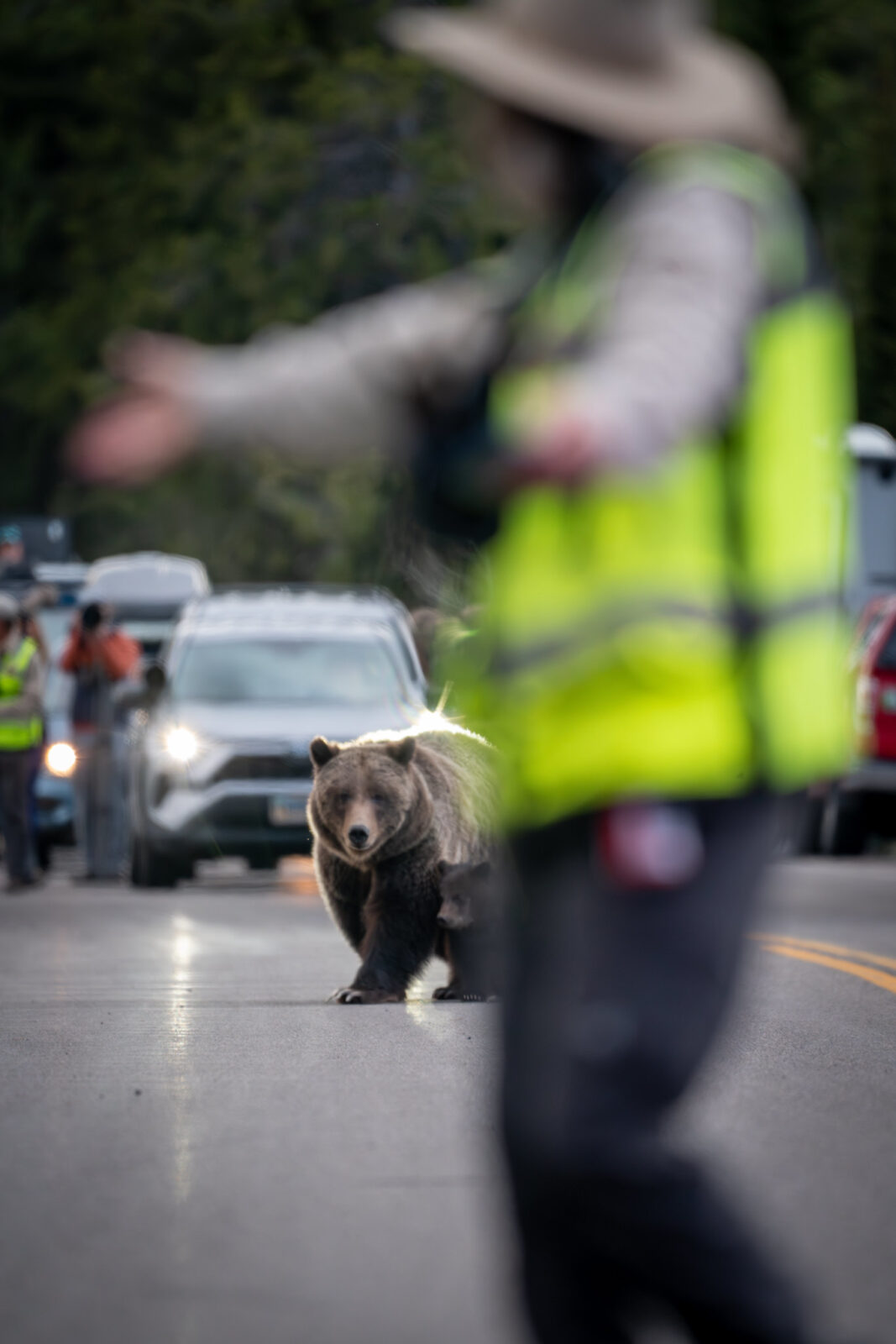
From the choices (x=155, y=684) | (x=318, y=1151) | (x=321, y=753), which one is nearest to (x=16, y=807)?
(x=155, y=684)

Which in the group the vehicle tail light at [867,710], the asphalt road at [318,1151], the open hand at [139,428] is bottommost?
the asphalt road at [318,1151]

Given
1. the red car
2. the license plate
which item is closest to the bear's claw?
the license plate

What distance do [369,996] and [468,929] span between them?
417 mm

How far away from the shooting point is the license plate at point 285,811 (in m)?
17.1

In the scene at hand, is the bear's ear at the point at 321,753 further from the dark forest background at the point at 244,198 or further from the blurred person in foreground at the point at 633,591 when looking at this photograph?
the dark forest background at the point at 244,198

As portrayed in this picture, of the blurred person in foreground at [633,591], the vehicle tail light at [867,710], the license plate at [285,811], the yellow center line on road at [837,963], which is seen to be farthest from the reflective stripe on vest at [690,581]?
the vehicle tail light at [867,710]

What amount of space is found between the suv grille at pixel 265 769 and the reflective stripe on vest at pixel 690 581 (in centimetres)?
1360

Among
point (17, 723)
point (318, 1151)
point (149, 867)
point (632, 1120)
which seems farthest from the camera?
point (17, 723)

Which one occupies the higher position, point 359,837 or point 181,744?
point 181,744

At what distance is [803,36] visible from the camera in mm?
41438

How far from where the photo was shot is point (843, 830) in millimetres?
21812

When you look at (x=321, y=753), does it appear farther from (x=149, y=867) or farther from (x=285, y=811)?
(x=149, y=867)

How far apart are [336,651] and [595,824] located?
14.8 meters

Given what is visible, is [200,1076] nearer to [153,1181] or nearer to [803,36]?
[153,1181]
